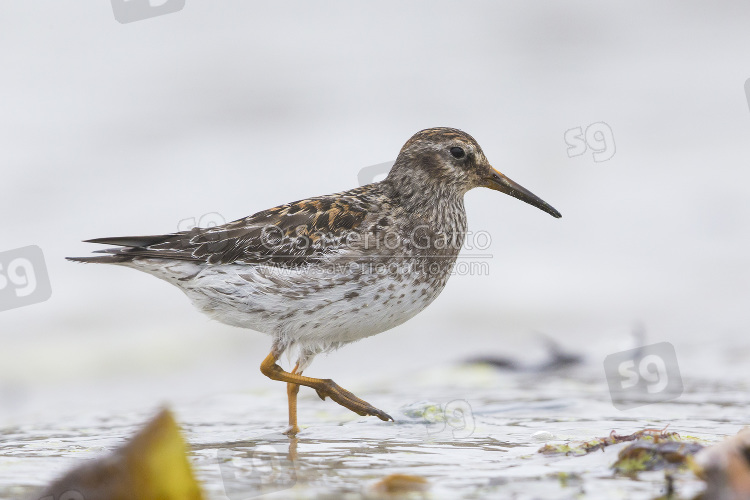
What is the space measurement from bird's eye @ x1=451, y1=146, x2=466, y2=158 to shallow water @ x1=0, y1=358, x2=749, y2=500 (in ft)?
5.96

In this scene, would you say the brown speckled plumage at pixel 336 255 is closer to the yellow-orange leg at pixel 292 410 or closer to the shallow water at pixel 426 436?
the yellow-orange leg at pixel 292 410

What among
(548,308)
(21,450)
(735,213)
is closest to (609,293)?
(548,308)

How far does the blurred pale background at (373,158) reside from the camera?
30.0ft

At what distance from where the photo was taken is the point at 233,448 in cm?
526

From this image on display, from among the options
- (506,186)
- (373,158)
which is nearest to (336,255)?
(506,186)

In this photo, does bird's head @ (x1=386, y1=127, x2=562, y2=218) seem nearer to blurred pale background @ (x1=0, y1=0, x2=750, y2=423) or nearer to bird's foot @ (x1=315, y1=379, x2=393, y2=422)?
bird's foot @ (x1=315, y1=379, x2=393, y2=422)

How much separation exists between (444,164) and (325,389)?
1.90 meters

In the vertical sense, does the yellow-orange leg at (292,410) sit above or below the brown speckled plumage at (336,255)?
below

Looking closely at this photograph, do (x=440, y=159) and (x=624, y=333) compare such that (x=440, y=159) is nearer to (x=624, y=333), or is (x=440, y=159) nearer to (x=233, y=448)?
(x=233, y=448)

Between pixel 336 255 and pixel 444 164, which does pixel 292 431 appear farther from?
pixel 444 164

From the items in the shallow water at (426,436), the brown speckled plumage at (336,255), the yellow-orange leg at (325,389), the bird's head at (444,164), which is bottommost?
the shallow water at (426,436)

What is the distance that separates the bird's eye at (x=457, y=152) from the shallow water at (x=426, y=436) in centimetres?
182

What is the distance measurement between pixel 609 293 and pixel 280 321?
526 centimetres

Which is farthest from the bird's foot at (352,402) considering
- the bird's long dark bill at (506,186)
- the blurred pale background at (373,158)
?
the bird's long dark bill at (506,186)
